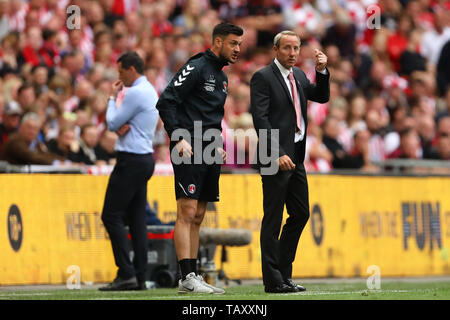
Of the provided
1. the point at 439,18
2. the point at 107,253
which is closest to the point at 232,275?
the point at 107,253

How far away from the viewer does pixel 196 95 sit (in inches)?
436

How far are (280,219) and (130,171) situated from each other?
7.65 ft

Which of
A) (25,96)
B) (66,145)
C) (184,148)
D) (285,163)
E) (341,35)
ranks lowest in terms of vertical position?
(285,163)

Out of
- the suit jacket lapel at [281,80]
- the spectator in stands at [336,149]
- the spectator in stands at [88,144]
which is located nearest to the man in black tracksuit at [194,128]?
the suit jacket lapel at [281,80]

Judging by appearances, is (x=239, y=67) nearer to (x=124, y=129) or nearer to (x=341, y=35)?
(x=341, y=35)

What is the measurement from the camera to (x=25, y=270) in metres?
14.2

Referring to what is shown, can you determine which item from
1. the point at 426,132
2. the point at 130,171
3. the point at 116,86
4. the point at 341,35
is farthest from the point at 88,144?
the point at 341,35

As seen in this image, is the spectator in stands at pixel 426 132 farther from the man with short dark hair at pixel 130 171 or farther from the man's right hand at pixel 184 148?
the man's right hand at pixel 184 148

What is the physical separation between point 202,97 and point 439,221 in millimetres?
8032

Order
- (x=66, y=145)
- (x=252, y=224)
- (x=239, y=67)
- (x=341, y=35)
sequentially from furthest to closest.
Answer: (x=341, y=35) < (x=239, y=67) < (x=252, y=224) < (x=66, y=145)

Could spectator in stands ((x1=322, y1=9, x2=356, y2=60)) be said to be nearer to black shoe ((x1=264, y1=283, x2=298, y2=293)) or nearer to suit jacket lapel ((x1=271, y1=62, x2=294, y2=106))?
suit jacket lapel ((x1=271, y1=62, x2=294, y2=106))

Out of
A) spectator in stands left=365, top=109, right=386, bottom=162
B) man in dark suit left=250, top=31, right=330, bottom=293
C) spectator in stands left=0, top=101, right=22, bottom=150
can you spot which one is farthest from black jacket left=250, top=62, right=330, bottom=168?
spectator in stands left=365, top=109, right=386, bottom=162

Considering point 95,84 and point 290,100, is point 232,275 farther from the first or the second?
point 290,100

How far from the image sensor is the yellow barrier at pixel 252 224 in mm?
14305
